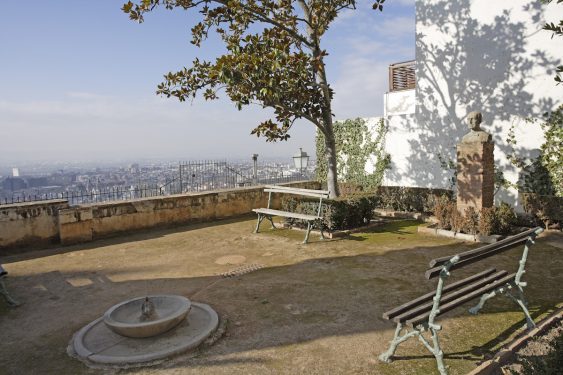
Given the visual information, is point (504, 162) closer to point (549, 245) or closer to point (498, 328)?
point (549, 245)

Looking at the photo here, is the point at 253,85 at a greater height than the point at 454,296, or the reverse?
the point at 253,85

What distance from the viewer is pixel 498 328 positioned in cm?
423

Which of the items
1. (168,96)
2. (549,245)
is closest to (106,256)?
(168,96)

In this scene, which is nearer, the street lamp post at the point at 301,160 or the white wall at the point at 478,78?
the white wall at the point at 478,78

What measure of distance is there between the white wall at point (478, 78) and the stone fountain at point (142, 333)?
9.79m

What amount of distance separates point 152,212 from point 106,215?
1.19m

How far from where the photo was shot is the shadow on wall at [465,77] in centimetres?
1034

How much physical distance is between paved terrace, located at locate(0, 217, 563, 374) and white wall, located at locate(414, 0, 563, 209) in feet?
11.7

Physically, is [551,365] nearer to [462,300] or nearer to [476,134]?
[462,300]

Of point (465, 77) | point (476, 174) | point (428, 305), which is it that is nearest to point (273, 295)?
point (428, 305)

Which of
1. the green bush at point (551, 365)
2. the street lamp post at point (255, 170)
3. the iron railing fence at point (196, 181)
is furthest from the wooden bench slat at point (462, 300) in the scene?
the street lamp post at point (255, 170)

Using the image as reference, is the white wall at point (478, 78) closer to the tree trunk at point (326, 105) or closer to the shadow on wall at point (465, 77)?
the shadow on wall at point (465, 77)

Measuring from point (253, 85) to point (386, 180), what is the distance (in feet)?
22.7

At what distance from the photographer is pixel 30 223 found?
27.9 feet
